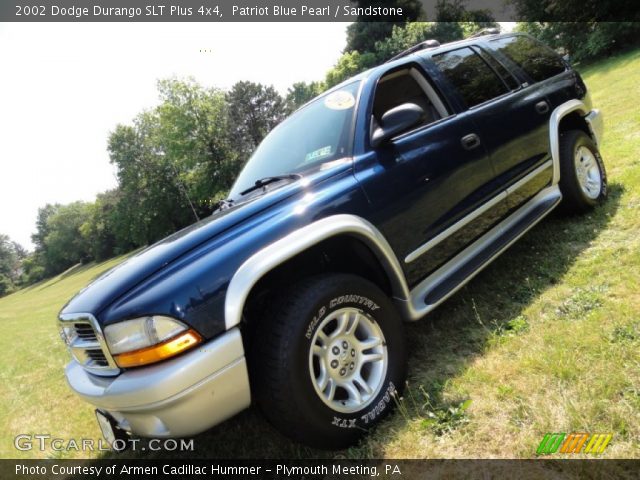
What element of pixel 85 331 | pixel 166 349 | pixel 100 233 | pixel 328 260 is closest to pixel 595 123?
pixel 328 260

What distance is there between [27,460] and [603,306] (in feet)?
13.5

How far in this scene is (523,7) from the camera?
27.8m

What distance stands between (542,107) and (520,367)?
2476 mm

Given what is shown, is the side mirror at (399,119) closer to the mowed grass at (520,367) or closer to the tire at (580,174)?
the mowed grass at (520,367)

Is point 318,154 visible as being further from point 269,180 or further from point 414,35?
point 414,35

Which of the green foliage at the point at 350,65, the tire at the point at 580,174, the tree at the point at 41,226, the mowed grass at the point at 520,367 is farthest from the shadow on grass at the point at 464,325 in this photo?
the tree at the point at 41,226

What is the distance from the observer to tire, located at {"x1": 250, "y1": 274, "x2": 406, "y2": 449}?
1832 mm

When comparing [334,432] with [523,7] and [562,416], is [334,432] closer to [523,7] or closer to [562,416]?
[562,416]

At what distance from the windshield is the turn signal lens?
54.2 inches

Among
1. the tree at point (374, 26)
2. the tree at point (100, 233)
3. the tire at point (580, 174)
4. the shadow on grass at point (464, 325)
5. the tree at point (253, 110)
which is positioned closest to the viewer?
the shadow on grass at point (464, 325)

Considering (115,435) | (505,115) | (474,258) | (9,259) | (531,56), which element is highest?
(531,56)

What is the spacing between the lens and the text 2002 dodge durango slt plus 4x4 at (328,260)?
176 centimetres

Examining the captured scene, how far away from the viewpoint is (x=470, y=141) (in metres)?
2.97

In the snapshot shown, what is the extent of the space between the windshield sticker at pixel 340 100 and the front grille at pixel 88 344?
2000mm
